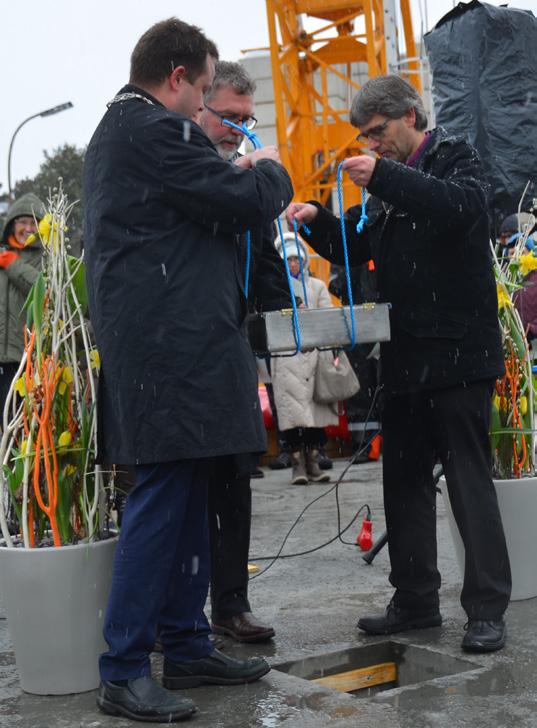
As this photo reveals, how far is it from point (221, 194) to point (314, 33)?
51.1ft

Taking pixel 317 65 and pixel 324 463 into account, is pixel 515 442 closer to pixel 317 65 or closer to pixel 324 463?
pixel 324 463

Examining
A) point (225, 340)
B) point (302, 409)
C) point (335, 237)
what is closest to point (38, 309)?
point (225, 340)

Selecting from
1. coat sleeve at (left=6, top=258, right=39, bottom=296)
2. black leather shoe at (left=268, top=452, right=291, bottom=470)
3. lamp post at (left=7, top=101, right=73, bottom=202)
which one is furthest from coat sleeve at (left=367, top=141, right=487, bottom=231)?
lamp post at (left=7, top=101, right=73, bottom=202)

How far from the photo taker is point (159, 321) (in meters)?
3.09

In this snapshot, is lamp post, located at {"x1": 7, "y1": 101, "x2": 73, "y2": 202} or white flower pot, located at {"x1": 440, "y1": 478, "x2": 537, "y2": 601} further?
lamp post, located at {"x1": 7, "y1": 101, "x2": 73, "y2": 202}

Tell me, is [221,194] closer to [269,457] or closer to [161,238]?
[161,238]

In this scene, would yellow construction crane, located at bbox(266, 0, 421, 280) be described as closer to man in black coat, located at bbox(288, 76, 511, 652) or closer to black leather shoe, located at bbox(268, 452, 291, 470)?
black leather shoe, located at bbox(268, 452, 291, 470)

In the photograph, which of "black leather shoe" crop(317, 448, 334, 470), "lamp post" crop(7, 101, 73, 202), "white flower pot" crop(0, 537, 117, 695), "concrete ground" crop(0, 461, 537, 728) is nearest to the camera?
"concrete ground" crop(0, 461, 537, 728)

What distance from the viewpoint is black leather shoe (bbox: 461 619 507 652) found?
3.61 m

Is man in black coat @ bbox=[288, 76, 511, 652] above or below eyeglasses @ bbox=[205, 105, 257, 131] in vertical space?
below

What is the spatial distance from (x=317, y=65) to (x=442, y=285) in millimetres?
15470

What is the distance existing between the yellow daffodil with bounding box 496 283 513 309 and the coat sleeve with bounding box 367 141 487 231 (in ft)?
2.24

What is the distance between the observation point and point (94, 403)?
3.44 meters

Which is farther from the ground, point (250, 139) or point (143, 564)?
point (250, 139)
